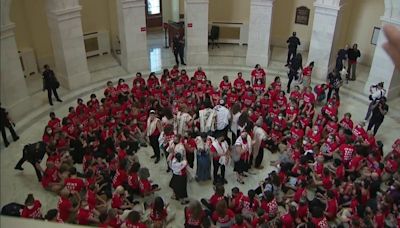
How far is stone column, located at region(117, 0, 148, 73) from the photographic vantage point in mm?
14266

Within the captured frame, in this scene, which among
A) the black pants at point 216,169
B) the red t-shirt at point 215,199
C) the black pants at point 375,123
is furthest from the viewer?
the black pants at point 375,123

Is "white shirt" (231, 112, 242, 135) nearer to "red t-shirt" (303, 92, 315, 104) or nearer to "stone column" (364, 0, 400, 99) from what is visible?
"red t-shirt" (303, 92, 315, 104)

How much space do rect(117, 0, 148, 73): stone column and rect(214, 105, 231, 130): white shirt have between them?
6.13 meters

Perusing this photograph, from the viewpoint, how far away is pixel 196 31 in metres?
15.5

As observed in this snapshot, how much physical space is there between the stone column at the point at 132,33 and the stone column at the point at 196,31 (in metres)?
1.72

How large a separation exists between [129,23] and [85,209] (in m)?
8.76

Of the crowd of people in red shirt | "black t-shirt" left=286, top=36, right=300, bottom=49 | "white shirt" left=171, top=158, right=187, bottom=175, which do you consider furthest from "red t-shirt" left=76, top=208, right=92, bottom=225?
"black t-shirt" left=286, top=36, right=300, bottom=49

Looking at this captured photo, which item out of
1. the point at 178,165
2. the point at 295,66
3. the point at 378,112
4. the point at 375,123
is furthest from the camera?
the point at 295,66

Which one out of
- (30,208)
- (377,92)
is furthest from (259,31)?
(30,208)

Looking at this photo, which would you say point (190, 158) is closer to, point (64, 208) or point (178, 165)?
point (178, 165)

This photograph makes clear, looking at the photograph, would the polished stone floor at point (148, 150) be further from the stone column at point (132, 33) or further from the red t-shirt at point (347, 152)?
the red t-shirt at point (347, 152)

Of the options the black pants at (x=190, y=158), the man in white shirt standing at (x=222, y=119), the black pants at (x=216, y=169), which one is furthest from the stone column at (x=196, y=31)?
the black pants at (x=216, y=169)

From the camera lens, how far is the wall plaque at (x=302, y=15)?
1689 centimetres

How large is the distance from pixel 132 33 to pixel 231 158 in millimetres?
7226
